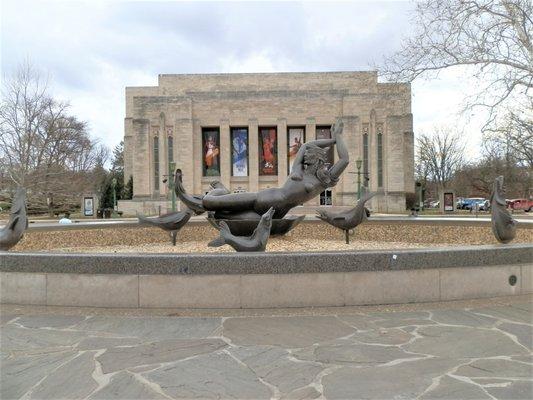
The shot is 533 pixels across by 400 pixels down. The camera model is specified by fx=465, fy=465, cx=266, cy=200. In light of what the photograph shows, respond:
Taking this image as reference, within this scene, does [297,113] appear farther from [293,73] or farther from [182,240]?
[182,240]

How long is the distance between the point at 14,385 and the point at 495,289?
5.92 meters

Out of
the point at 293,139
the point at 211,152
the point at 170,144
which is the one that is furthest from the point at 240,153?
the point at 170,144

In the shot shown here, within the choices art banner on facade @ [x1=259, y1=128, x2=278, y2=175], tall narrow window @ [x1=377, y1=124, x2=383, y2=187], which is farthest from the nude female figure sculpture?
tall narrow window @ [x1=377, y1=124, x2=383, y2=187]

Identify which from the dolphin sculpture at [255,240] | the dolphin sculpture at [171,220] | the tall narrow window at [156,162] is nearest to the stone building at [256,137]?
the tall narrow window at [156,162]

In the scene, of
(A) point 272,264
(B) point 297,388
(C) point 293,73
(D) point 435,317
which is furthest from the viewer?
(C) point 293,73

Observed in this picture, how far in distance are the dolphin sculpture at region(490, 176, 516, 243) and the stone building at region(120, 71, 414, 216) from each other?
149 feet

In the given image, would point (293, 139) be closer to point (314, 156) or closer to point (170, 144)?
point (170, 144)

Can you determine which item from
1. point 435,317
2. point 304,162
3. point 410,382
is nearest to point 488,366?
point 410,382

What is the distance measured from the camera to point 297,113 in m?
54.8

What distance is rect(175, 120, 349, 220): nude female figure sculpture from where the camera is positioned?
32.4 ft

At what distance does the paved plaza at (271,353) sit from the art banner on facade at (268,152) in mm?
50262

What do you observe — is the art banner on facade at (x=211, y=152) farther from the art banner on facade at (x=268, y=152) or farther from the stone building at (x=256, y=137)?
the art banner on facade at (x=268, y=152)

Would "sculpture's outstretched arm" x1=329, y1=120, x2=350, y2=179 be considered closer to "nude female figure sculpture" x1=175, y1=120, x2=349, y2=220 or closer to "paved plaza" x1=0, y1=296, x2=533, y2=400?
"nude female figure sculpture" x1=175, y1=120, x2=349, y2=220

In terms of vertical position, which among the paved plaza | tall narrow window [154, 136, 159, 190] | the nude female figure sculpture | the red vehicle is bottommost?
the paved plaza
